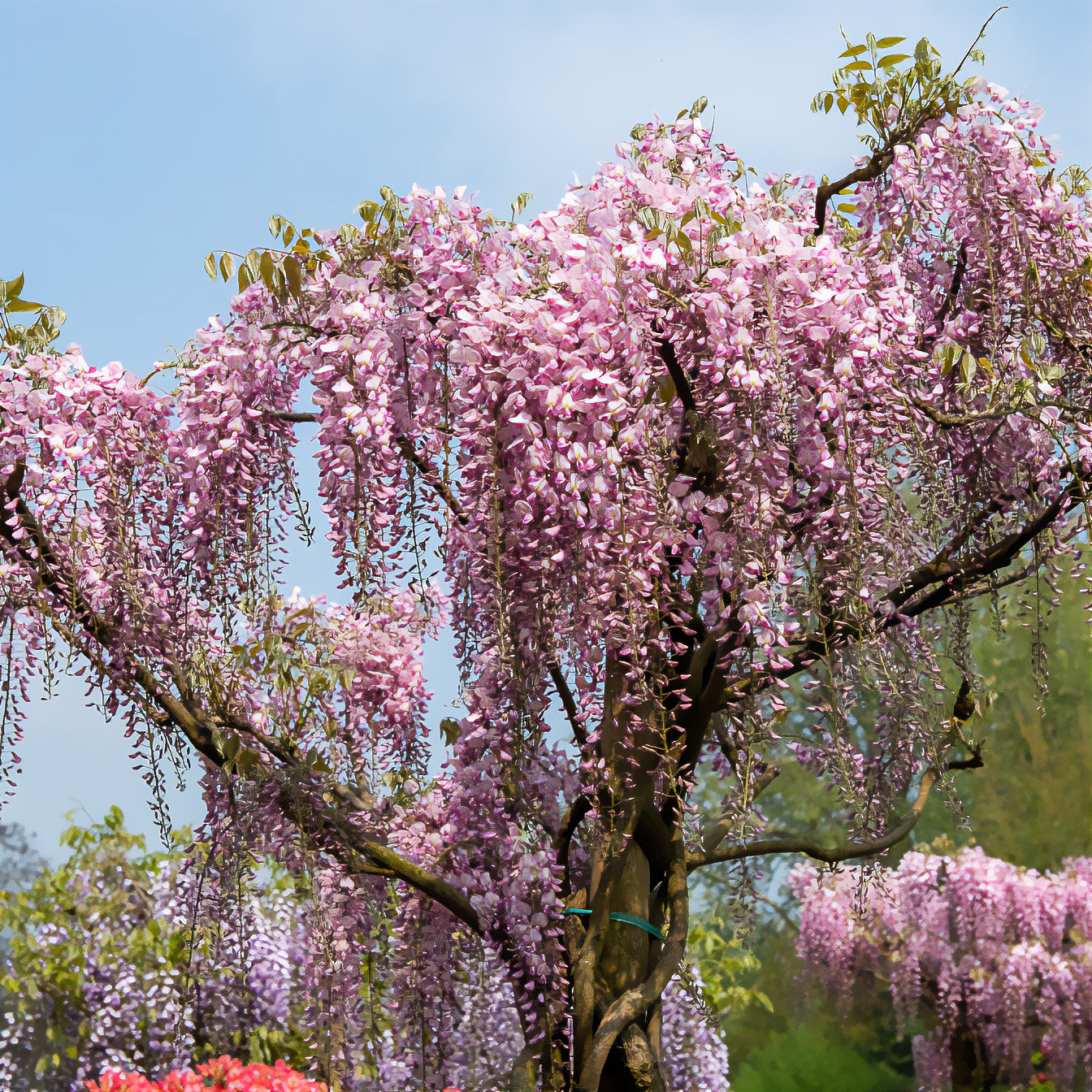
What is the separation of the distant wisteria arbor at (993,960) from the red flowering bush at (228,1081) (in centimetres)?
549

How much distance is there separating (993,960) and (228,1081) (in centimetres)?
664

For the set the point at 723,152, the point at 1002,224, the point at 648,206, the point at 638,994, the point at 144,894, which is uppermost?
the point at 723,152

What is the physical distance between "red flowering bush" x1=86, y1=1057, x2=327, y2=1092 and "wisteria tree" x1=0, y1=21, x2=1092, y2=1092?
0.84 m

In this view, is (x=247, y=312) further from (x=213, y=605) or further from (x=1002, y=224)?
(x=1002, y=224)

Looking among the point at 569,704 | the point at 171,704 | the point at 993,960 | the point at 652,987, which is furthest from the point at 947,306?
the point at 993,960

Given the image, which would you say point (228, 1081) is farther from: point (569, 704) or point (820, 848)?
point (820, 848)

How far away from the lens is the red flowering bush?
4.44 m

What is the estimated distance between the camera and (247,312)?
3350mm

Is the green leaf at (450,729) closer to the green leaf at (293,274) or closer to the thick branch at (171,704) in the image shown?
the thick branch at (171,704)

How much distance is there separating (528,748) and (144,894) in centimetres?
472

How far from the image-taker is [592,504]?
265cm

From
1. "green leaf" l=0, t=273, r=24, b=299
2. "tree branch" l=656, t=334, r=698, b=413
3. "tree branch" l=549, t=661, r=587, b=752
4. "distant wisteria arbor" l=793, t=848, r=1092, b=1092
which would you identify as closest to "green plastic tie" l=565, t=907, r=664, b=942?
"tree branch" l=549, t=661, r=587, b=752

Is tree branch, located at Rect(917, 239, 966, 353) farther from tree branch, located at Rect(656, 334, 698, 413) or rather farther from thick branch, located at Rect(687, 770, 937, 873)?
thick branch, located at Rect(687, 770, 937, 873)

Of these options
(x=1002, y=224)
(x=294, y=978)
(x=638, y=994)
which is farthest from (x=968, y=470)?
(x=294, y=978)
